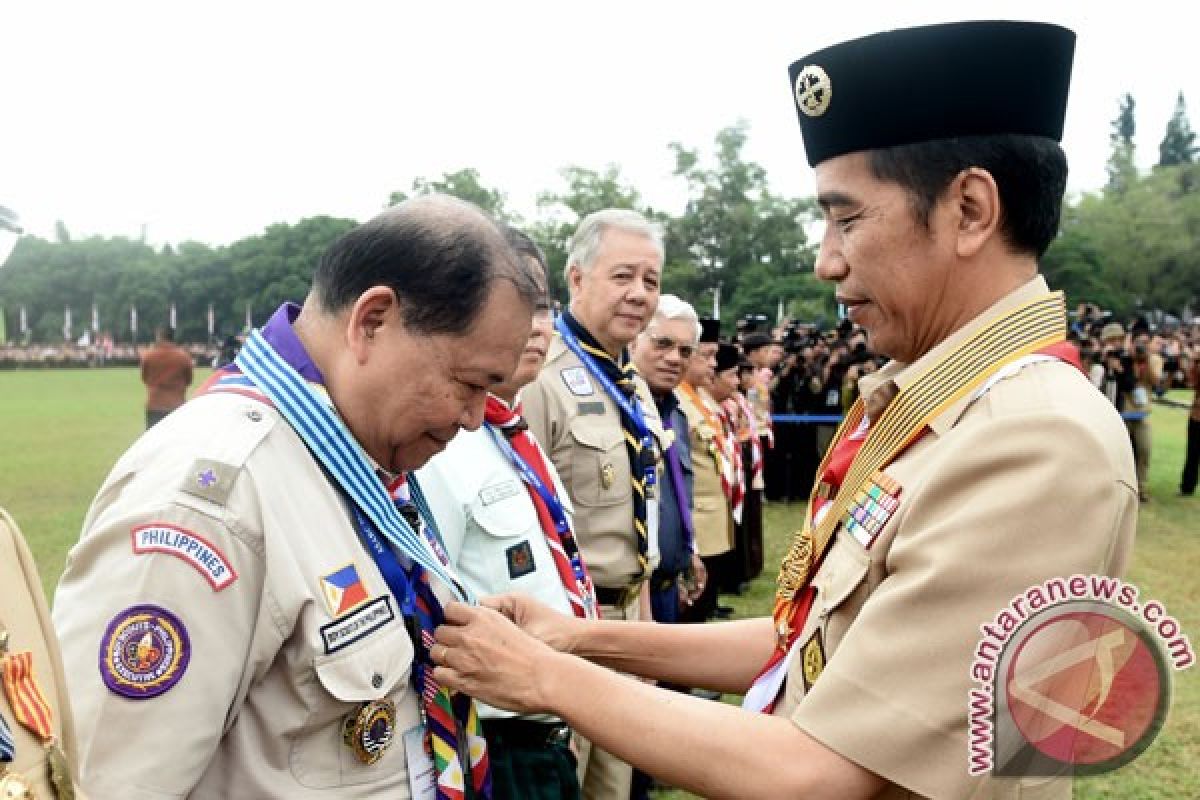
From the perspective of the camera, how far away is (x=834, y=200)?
1.85 m

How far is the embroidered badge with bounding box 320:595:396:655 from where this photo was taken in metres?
1.72

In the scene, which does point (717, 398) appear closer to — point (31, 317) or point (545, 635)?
point (545, 635)

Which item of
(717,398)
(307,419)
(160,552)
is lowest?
(717,398)

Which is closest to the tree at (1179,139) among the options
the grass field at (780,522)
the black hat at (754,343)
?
the grass field at (780,522)

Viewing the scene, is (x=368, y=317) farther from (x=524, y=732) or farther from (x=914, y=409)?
(x=524, y=732)

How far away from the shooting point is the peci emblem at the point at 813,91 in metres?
1.89

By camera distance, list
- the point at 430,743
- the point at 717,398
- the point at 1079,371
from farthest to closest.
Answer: the point at 717,398, the point at 430,743, the point at 1079,371

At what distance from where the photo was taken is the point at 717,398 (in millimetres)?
8867

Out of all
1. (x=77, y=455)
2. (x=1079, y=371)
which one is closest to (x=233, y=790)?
(x=1079, y=371)

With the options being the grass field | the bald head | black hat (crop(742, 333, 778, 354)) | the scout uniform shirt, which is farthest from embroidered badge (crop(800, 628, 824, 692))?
black hat (crop(742, 333, 778, 354))

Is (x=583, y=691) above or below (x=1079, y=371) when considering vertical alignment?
below

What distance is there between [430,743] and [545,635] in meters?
0.52

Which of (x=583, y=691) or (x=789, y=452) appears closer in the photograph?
(x=583, y=691)

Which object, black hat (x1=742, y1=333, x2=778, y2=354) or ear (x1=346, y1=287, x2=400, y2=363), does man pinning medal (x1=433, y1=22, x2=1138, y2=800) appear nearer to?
ear (x1=346, y1=287, x2=400, y2=363)
